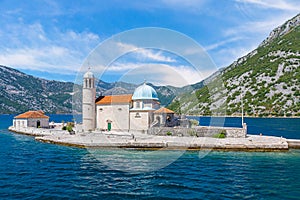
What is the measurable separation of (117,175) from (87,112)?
1018 inches

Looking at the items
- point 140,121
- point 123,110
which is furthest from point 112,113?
point 140,121

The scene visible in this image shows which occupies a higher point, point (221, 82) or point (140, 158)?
point (221, 82)

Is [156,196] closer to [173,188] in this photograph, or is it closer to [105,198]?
[173,188]

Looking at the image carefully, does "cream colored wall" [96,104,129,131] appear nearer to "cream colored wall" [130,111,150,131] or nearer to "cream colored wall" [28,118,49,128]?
"cream colored wall" [130,111,150,131]

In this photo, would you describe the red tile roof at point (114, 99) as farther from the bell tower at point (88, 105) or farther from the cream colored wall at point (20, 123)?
the cream colored wall at point (20, 123)

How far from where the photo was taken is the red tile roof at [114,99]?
41.3 meters

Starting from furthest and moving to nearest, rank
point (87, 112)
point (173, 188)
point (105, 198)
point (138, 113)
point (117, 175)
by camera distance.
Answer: point (87, 112), point (138, 113), point (117, 175), point (173, 188), point (105, 198)

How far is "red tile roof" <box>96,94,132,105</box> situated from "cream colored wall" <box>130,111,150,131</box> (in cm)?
250

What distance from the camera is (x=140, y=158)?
998 inches

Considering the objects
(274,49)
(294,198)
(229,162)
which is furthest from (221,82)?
(294,198)

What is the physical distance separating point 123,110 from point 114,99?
10.4ft

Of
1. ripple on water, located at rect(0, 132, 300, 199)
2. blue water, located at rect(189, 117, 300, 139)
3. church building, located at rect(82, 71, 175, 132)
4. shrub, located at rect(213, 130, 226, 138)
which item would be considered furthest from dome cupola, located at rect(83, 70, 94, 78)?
blue water, located at rect(189, 117, 300, 139)

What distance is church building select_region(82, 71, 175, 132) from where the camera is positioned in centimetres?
3919

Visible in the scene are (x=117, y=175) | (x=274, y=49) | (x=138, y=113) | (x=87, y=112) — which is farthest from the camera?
(x=274, y=49)
